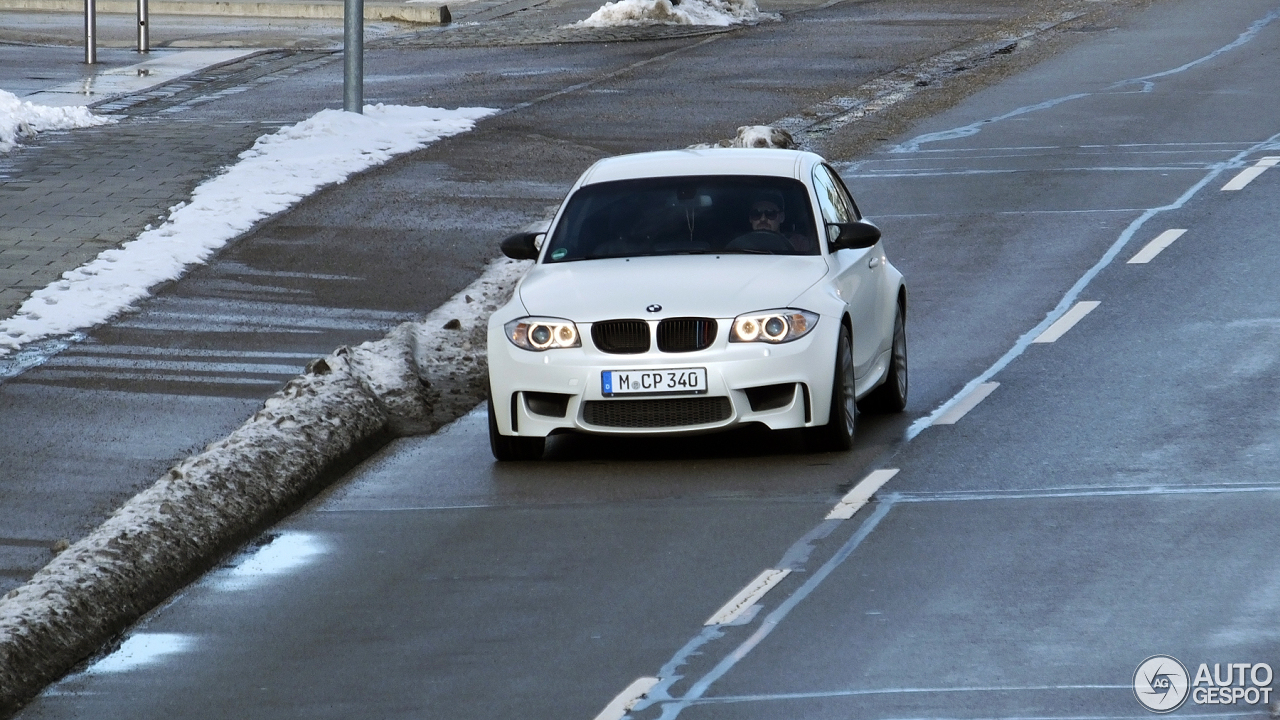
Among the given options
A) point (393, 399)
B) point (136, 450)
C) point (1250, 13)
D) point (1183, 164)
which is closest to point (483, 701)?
point (136, 450)

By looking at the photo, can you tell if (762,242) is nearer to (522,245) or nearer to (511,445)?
(522,245)

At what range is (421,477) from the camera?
10.6m

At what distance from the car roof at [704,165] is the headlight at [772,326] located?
139cm

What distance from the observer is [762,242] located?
11.2 m

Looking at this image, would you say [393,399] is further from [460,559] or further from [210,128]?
[210,128]

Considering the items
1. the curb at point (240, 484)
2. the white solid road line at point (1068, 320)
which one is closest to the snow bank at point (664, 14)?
the curb at point (240, 484)

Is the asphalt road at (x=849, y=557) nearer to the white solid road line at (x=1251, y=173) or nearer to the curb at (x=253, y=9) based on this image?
→ the white solid road line at (x=1251, y=173)

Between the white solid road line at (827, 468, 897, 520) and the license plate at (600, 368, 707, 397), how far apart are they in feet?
2.95

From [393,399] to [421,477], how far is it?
4.94 feet

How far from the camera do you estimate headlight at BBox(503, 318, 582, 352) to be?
34.2 feet

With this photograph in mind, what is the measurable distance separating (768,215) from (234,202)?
7.38 m

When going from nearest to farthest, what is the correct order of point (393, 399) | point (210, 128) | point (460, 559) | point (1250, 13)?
point (460, 559) → point (393, 399) → point (210, 128) → point (1250, 13)

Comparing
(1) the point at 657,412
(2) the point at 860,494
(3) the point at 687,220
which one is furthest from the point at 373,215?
(2) the point at 860,494
